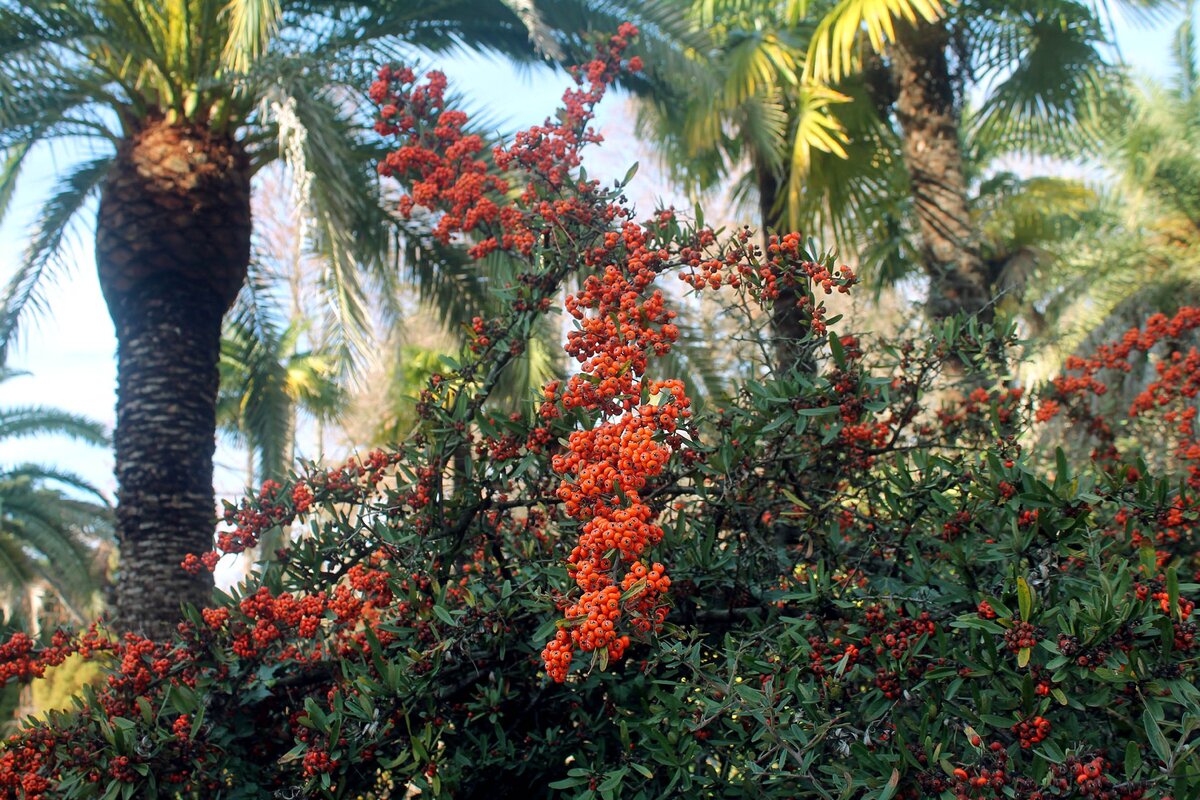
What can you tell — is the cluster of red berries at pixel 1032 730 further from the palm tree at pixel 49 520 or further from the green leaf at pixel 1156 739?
the palm tree at pixel 49 520

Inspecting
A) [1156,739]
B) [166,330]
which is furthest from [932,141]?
[1156,739]

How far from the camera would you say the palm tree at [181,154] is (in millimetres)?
6559

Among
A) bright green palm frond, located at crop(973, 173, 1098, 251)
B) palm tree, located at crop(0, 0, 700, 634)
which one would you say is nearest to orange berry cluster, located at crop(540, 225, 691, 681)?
palm tree, located at crop(0, 0, 700, 634)

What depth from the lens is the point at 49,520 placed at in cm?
1545

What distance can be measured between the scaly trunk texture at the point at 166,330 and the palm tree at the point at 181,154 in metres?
0.01

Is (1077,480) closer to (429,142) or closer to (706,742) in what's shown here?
(706,742)

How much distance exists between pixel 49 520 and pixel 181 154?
10495mm

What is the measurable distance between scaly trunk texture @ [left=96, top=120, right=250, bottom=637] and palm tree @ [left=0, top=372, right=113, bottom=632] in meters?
9.18

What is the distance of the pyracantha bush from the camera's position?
2197 millimetres

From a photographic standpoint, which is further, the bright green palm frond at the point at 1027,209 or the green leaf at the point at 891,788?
the bright green palm frond at the point at 1027,209

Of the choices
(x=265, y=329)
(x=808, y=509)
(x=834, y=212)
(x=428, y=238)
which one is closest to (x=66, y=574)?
(x=265, y=329)

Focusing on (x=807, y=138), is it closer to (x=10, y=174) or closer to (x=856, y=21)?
(x=856, y=21)

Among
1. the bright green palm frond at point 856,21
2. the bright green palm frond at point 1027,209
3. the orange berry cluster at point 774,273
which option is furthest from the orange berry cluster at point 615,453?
the bright green palm frond at point 1027,209

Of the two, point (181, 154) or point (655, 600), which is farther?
point (181, 154)
